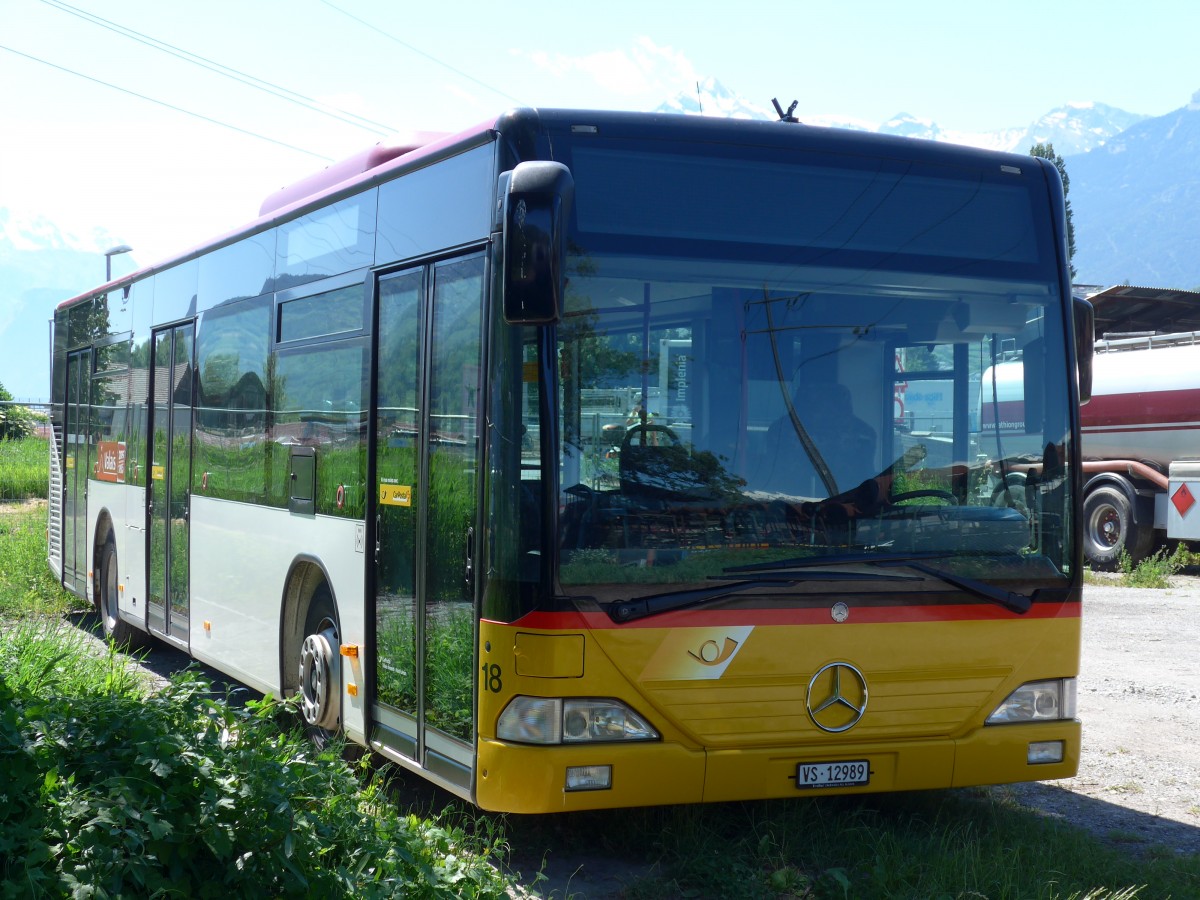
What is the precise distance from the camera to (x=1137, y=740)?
8.38 meters

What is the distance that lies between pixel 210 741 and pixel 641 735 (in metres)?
1.61

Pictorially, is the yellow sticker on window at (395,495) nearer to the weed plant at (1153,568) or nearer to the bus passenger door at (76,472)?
the bus passenger door at (76,472)

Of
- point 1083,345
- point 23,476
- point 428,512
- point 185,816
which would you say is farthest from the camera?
point 23,476

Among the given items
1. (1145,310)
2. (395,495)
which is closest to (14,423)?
(1145,310)

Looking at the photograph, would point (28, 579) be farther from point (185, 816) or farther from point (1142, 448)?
point (1142, 448)

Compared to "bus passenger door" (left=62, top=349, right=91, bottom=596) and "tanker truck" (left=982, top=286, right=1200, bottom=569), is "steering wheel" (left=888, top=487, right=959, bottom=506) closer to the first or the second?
"bus passenger door" (left=62, top=349, right=91, bottom=596)

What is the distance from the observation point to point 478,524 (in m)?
5.45

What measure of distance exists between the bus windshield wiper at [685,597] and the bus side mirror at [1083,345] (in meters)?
1.57

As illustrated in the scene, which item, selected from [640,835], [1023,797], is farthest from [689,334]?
[1023,797]

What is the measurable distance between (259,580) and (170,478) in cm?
231

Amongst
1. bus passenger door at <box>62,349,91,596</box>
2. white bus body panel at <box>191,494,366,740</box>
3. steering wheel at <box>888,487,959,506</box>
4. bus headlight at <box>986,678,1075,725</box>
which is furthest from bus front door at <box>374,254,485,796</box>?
bus passenger door at <box>62,349,91,596</box>

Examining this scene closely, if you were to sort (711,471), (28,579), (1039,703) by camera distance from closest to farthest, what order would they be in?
1. (711,471)
2. (1039,703)
3. (28,579)

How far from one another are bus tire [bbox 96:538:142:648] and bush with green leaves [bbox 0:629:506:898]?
6961 millimetres

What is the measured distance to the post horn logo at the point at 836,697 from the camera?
550 centimetres
